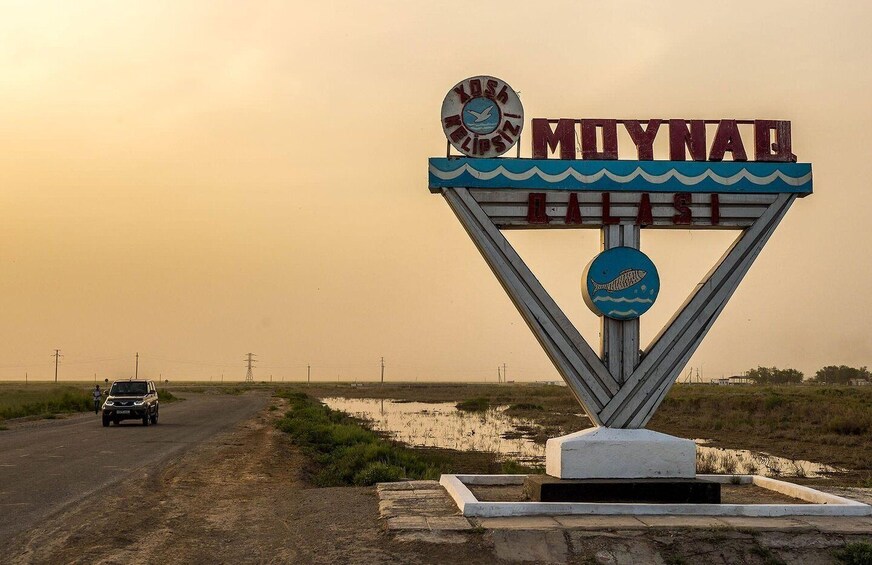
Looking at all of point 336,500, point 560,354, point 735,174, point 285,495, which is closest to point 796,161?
point 735,174

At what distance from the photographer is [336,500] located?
513 inches

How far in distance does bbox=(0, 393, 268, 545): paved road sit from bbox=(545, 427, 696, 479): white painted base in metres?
7.55

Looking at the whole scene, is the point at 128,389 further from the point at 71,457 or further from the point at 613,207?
the point at 613,207

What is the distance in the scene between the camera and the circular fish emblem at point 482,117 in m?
13.4

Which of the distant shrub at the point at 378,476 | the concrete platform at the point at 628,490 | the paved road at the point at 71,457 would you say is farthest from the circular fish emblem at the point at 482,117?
the paved road at the point at 71,457

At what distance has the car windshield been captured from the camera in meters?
36.2

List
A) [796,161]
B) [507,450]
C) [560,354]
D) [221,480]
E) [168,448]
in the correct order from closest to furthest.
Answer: [560,354]
[796,161]
[221,480]
[168,448]
[507,450]

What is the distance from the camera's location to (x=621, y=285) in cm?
1295

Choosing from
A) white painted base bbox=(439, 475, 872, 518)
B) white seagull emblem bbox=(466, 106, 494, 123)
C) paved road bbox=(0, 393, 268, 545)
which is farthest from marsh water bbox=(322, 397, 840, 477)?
white seagull emblem bbox=(466, 106, 494, 123)

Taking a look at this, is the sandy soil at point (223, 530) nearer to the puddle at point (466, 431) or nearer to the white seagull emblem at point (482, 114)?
the white seagull emblem at point (482, 114)

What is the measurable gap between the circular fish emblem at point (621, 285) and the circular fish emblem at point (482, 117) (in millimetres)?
2396

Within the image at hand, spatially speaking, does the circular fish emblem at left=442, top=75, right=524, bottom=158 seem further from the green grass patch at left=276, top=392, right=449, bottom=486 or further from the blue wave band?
the green grass patch at left=276, top=392, right=449, bottom=486

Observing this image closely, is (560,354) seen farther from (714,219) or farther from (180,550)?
(180,550)

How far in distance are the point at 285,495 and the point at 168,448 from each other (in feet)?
40.2
